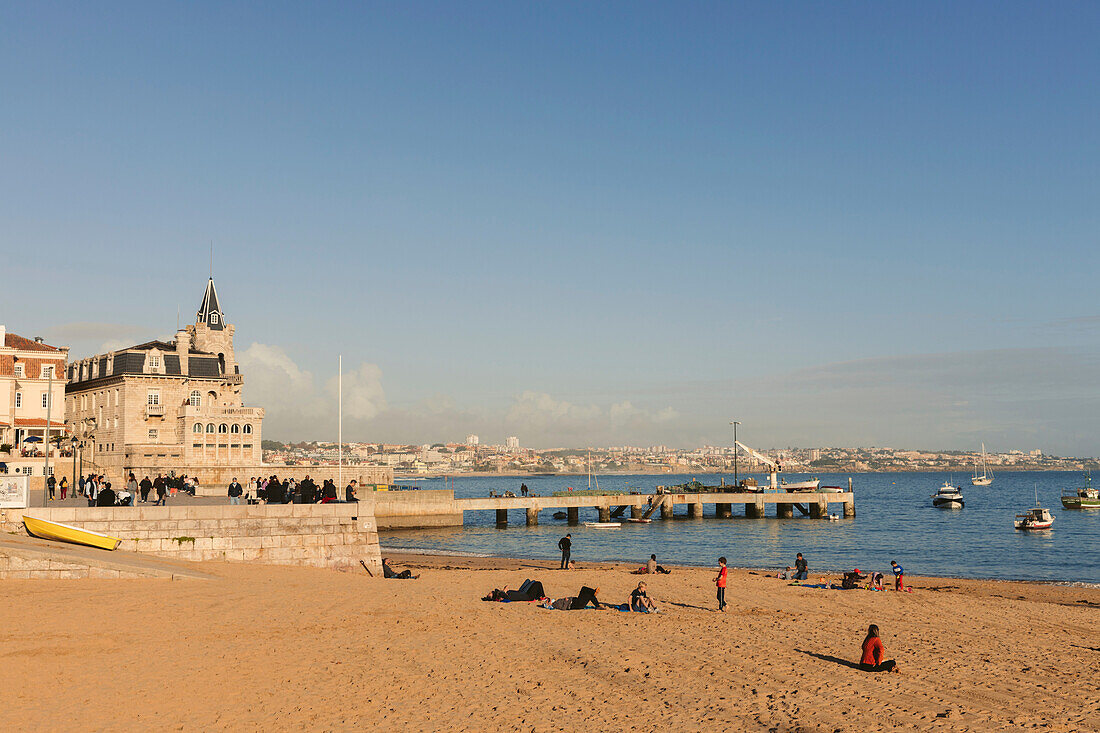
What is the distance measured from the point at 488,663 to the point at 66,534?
613 inches

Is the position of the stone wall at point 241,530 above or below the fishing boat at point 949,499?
above

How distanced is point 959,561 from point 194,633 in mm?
41361

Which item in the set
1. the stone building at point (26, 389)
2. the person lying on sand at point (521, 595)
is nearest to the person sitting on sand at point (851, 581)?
the person lying on sand at point (521, 595)

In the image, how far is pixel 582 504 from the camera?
69562mm

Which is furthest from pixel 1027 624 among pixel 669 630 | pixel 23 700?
pixel 23 700

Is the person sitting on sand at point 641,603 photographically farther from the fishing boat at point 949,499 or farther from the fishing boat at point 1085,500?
the fishing boat at point 949,499

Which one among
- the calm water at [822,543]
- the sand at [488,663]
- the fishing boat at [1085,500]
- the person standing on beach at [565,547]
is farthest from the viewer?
the fishing boat at [1085,500]

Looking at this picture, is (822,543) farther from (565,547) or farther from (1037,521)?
(565,547)

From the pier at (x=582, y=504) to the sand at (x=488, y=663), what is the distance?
1393 inches

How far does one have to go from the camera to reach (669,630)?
19.7 meters

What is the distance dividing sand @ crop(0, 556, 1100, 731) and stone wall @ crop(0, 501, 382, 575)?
2.19 meters

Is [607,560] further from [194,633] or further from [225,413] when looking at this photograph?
[225,413]

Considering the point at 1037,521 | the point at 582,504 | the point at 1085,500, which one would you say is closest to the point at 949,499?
the point at 1085,500

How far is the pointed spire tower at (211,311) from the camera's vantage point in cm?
7525
